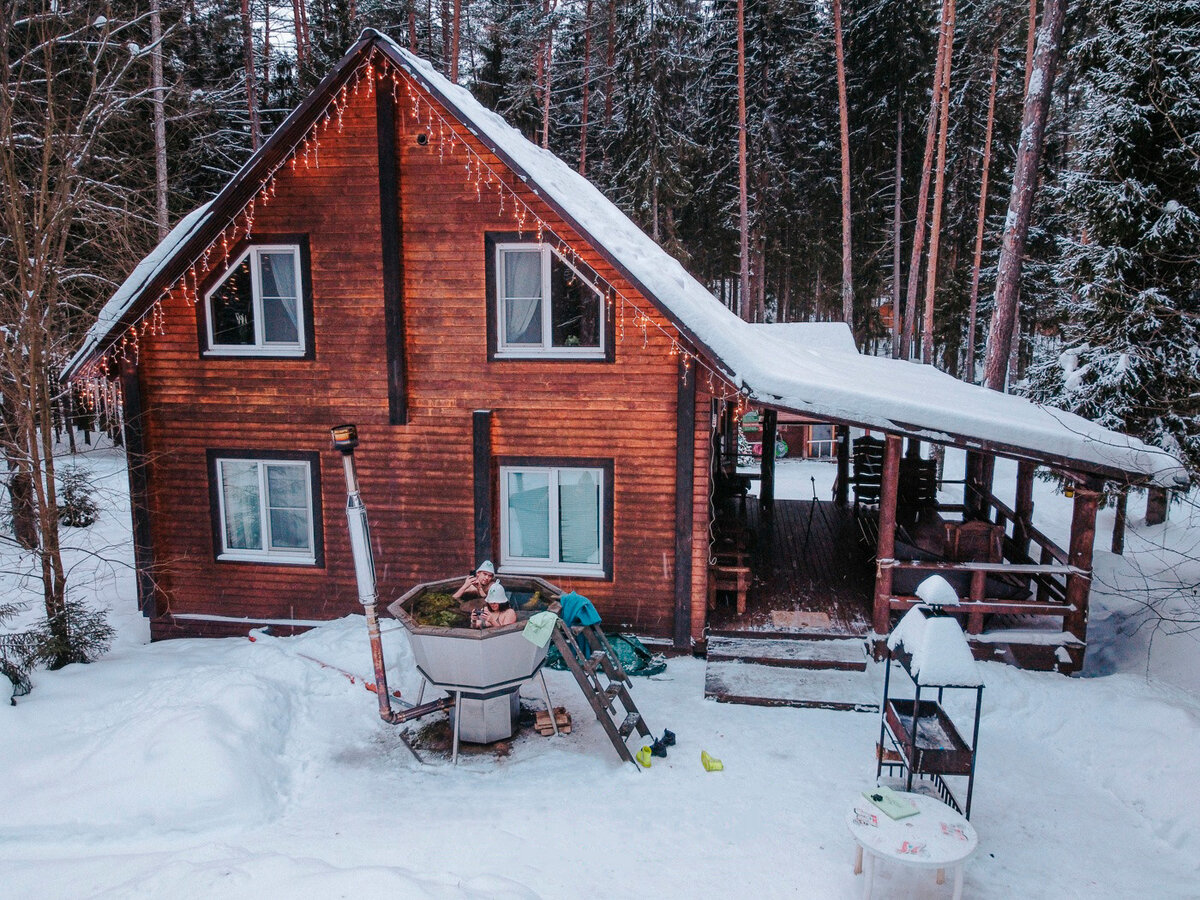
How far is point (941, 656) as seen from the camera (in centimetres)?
547

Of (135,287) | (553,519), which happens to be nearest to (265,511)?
(135,287)

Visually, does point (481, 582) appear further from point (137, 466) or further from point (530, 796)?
point (137, 466)

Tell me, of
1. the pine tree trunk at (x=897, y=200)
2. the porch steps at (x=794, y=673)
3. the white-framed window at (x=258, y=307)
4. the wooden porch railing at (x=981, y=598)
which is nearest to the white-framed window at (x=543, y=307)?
the white-framed window at (x=258, y=307)

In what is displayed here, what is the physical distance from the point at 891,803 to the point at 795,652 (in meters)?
3.51

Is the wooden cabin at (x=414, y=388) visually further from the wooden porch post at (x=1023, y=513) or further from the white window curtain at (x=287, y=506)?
the wooden porch post at (x=1023, y=513)

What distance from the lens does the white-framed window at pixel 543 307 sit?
8.73 meters

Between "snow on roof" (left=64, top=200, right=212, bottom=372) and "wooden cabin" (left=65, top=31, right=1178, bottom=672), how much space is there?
41 millimetres

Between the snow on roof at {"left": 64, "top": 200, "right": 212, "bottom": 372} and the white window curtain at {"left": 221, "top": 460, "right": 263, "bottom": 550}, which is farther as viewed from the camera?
the white window curtain at {"left": 221, "top": 460, "right": 263, "bottom": 550}

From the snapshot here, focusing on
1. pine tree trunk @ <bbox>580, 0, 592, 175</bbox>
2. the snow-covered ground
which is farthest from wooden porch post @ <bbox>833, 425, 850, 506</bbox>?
pine tree trunk @ <bbox>580, 0, 592, 175</bbox>

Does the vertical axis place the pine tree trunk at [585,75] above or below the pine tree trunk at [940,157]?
above

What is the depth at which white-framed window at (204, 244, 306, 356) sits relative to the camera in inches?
359

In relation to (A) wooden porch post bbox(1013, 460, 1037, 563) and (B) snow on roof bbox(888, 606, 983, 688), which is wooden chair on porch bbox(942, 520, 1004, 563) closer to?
(A) wooden porch post bbox(1013, 460, 1037, 563)

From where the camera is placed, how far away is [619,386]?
8680mm

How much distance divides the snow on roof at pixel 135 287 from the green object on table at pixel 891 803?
881 cm
